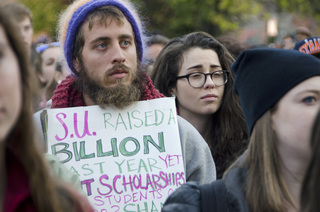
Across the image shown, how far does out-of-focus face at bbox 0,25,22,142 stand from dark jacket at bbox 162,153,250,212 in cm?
112

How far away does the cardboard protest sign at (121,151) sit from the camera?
11.7 ft

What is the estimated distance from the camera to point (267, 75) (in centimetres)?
297

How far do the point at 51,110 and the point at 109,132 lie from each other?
0.38 m

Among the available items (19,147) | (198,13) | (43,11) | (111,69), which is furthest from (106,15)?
(43,11)

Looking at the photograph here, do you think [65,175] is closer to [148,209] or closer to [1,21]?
[1,21]

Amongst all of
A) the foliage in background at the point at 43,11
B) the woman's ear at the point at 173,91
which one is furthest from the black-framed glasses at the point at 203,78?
the foliage in background at the point at 43,11

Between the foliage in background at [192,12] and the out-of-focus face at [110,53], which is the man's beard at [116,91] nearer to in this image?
the out-of-focus face at [110,53]

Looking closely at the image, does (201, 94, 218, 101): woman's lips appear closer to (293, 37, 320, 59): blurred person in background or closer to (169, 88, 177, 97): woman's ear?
(169, 88, 177, 97): woman's ear

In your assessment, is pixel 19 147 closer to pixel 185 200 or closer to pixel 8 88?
pixel 8 88

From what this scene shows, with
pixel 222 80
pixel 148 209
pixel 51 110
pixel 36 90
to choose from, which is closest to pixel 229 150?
pixel 222 80

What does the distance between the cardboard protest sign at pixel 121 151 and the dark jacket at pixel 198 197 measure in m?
0.68

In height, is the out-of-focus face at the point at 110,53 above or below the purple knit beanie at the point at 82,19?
below

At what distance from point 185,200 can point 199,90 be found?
193 cm

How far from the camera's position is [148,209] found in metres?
3.59
